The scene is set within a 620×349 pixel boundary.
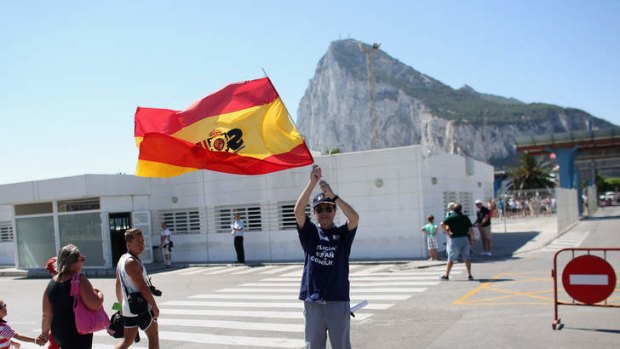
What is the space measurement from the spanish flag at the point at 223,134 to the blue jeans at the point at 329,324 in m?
2.14

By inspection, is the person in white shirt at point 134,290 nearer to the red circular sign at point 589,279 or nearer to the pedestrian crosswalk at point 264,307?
the pedestrian crosswalk at point 264,307

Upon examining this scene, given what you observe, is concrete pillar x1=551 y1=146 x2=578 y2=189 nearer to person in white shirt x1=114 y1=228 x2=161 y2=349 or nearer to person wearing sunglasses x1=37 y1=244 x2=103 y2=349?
person in white shirt x1=114 y1=228 x2=161 y2=349

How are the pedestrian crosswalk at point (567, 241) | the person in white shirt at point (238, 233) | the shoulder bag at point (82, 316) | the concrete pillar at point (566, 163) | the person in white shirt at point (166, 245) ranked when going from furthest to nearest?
the concrete pillar at point (566, 163) → the person in white shirt at point (166, 245) → the person in white shirt at point (238, 233) → the pedestrian crosswalk at point (567, 241) → the shoulder bag at point (82, 316)

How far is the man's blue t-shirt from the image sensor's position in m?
4.93

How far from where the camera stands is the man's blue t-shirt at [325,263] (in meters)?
4.93

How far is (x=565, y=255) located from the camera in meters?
16.6

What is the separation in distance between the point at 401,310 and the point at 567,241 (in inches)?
591

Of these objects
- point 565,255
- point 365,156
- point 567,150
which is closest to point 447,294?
point 565,255

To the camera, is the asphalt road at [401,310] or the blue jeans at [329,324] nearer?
the blue jeans at [329,324]

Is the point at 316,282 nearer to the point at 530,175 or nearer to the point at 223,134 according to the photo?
the point at 223,134

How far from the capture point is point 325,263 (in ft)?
16.5

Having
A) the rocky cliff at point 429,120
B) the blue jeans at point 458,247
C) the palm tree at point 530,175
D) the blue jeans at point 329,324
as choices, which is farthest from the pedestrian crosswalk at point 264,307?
the rocky cliff at point 429,120

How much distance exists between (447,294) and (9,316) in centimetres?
914

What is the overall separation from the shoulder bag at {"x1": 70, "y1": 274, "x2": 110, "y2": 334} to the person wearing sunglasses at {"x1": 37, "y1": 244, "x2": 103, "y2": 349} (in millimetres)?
37
